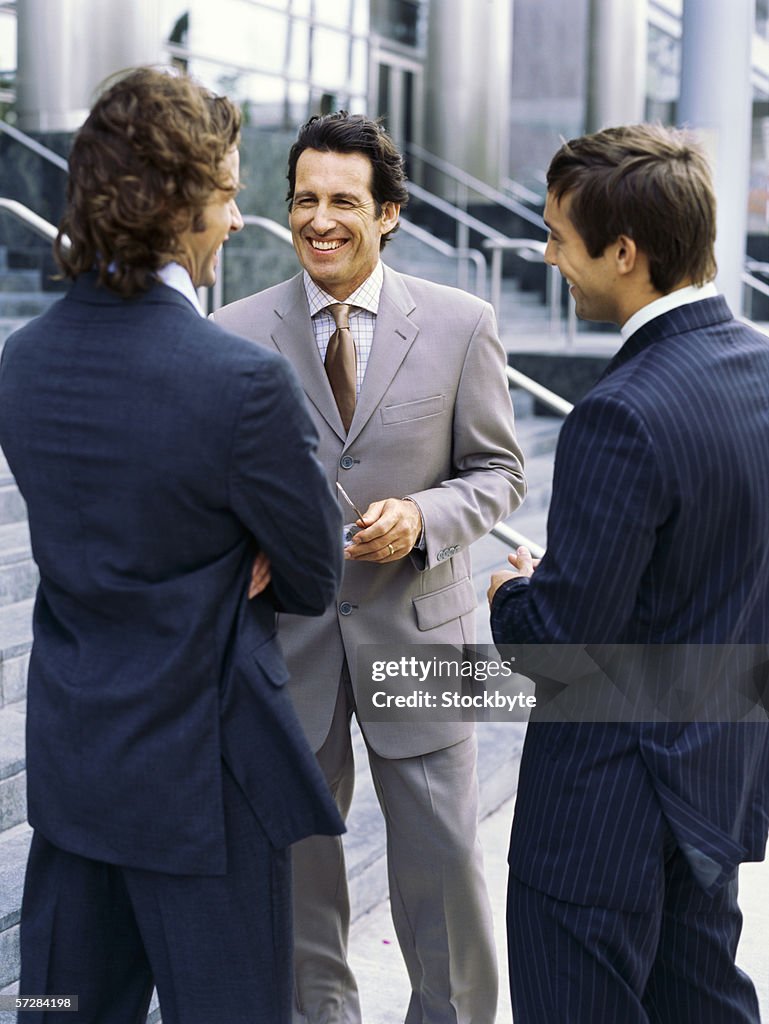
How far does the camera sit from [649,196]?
5.72ft

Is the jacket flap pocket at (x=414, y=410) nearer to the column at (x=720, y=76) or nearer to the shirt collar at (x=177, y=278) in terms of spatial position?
the shirt collar at (x=177, y=278)

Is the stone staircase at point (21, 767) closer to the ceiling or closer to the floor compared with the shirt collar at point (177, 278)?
closer to the floor

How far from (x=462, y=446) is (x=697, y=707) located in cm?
96

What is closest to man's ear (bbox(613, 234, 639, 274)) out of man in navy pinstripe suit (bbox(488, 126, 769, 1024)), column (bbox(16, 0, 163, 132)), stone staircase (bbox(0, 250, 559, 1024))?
man in navy pinstripe suit (bbox(488, 126, 769, 1024))

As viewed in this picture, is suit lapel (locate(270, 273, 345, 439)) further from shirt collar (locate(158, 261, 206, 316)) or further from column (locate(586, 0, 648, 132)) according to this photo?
column (locate(586, 0, 648, 132))

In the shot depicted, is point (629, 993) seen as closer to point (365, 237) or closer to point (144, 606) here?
point (144, 606)

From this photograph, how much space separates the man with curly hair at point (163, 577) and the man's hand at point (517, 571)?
0.30 metres

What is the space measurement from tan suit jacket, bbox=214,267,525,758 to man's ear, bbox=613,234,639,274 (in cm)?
83

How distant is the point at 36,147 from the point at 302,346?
22.0 ft

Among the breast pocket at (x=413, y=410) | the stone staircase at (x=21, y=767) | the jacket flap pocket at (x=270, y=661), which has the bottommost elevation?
the stone staircase at (x=21, y=767)

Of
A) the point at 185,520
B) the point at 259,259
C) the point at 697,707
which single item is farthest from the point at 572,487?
the point at 259,259

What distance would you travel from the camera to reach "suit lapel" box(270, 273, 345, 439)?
2.60 m

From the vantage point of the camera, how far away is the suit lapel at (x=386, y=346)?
8.48ft

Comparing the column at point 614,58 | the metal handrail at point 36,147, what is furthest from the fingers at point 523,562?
the column at point 614,58
